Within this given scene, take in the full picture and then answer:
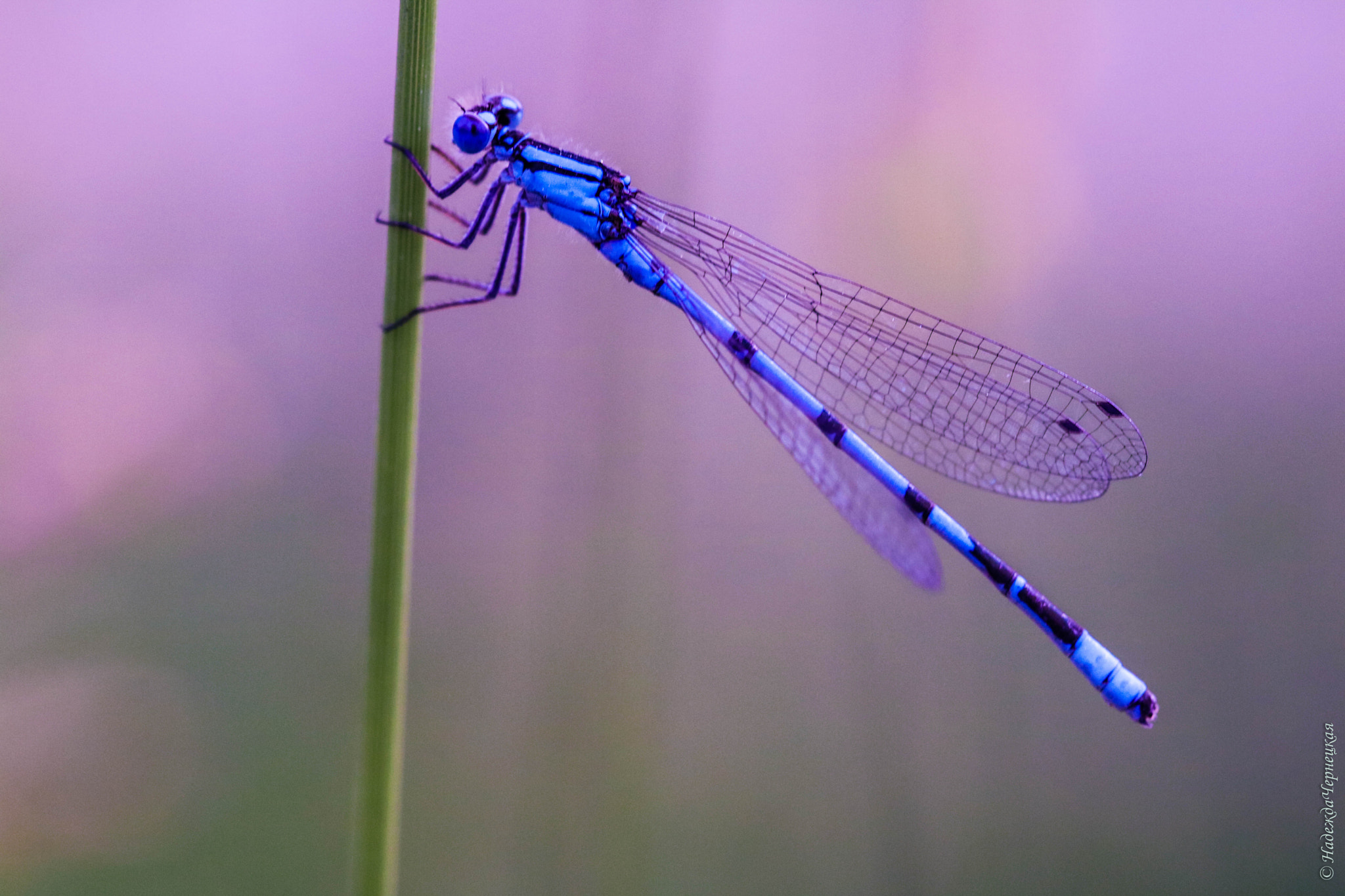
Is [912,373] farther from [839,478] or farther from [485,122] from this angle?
[485,122]

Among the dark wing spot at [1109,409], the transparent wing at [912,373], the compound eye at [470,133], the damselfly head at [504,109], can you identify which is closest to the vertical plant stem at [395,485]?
the compound eye at [470,133]

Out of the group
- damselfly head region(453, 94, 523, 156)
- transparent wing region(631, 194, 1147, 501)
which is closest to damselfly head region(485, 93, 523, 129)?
damselfly head region(453, 94, 523, 156)

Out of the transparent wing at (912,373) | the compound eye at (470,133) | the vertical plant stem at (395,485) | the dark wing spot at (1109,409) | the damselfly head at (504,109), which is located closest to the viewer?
the vertical plant stem at (395,485)

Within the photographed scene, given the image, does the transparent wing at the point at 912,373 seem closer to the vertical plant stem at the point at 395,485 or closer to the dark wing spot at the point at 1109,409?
the dark wing spot at the point at 1109,409

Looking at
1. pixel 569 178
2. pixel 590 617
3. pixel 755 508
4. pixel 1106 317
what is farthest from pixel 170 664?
pixel 1106 317

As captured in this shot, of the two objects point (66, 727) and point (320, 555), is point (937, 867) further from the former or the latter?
point (66, 727)

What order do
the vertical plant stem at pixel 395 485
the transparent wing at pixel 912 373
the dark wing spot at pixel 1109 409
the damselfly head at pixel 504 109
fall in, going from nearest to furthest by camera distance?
the vertical plant stem at pixel 395 485 < the damselfly head at pixel 504 109 < the dark wing spot at pixel 1109 409 < the transparent wing at pixel 912 373
